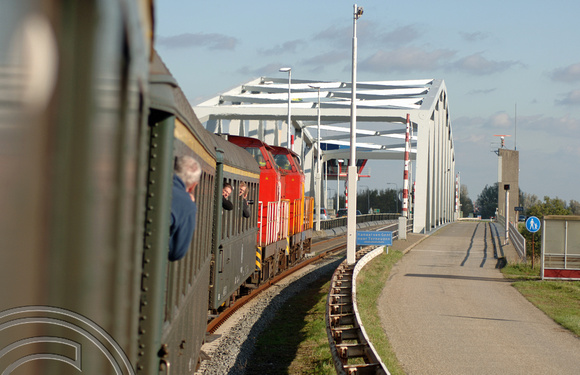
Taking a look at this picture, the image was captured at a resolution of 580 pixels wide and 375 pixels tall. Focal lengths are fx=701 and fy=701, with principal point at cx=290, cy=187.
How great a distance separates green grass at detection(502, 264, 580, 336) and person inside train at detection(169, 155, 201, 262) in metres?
11.1

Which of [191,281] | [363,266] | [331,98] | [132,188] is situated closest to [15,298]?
[132,188]

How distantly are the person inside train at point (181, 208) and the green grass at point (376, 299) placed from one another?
5716 mm

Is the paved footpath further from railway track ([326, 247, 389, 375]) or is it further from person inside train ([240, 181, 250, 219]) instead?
person inside train ([240, 181, 250, 219])

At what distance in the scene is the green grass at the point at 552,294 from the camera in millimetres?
14488

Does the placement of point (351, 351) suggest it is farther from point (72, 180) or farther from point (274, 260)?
point (274, 260)

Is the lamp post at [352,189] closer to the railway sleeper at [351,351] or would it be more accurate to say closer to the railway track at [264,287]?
the railway track at [264,287]

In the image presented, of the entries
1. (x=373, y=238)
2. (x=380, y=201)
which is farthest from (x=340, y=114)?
(x=380, y=201)

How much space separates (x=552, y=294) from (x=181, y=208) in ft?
55.7

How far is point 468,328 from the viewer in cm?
1284

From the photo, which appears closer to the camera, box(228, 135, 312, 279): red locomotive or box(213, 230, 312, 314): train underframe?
box(213, 230, 312, 314): train underframe

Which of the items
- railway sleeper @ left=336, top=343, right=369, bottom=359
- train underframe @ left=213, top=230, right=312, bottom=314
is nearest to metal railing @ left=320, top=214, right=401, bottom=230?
train underframe @ left=213, top=230, right=312, bottom=314

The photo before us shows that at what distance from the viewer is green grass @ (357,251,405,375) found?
975 cm

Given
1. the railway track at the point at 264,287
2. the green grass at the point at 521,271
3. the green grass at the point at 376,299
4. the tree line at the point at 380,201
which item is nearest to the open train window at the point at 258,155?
the railway track at the point at 264,287

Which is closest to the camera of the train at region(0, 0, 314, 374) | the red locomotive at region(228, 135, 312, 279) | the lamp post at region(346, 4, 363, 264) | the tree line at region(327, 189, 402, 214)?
the train at region(0, 0, 314, 374)
